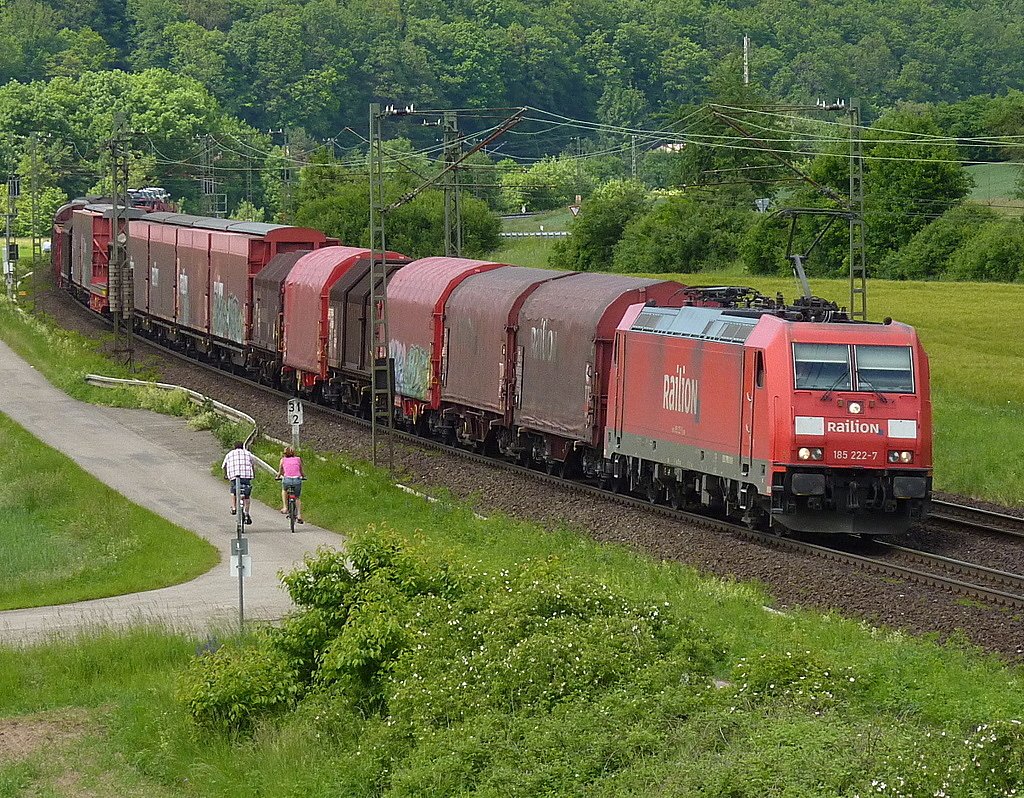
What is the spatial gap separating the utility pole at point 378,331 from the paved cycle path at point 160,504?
11.4ft

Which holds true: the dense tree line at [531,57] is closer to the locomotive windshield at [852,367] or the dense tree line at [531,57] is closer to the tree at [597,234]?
the tree at [597,234]

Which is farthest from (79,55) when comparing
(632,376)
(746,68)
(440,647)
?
(440,647)

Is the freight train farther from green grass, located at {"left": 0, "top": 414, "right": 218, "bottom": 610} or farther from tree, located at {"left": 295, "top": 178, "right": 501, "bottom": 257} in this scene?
tree, located at {"left": 295, "top": 178, "right": 501, "bottom": 257}

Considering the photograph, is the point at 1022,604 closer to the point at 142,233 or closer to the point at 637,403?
the point at 637,403

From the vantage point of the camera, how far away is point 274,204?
441 feet

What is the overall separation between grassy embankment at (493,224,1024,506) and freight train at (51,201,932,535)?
270 inches

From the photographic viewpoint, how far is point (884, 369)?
23.5 m

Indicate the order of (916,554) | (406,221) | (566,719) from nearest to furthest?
(566,719)
(916,554)
(406,221)

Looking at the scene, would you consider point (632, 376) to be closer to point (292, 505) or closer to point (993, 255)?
point (292, 505)

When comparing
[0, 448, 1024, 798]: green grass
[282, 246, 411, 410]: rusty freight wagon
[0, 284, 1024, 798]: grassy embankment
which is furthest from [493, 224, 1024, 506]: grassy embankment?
[282, 246, 411, 410]: rusty freight wagon

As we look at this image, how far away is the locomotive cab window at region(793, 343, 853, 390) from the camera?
2316cm

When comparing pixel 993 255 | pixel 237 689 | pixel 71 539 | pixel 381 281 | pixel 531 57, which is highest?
pixel 531 57

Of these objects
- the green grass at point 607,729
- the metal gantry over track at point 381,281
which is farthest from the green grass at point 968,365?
the green grass at point 607,729

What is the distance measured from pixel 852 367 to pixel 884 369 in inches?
20.6
